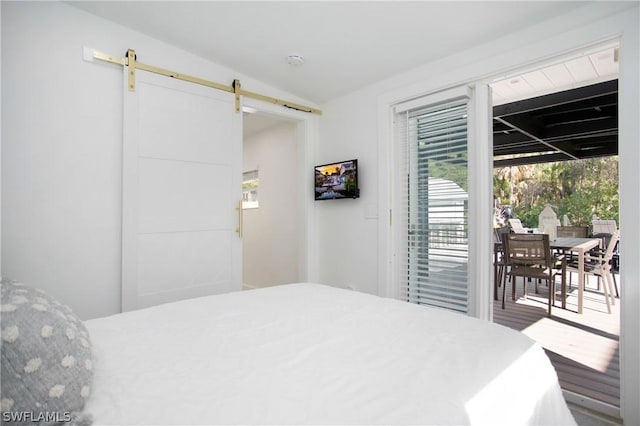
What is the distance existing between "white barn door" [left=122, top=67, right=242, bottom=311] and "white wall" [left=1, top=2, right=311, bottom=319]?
0.38 ft

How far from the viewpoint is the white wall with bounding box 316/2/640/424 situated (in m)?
1.88

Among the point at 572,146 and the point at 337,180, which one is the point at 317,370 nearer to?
the point at 337,180

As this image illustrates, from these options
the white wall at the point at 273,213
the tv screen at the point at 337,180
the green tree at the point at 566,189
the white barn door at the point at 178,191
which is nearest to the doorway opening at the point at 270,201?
the white wall at the point at 273,213

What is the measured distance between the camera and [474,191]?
265 cm

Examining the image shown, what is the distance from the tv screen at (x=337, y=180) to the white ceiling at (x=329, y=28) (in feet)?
2.98

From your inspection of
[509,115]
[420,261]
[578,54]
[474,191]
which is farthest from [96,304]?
[509,115]

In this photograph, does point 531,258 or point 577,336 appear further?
point 531,258

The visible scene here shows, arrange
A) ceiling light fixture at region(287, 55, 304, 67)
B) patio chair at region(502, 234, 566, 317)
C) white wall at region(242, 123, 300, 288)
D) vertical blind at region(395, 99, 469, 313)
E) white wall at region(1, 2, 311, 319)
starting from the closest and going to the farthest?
white wall at region(1, 2, 311, 319), vertical blind at region(395, 99, 469, 313), ceiling light fixture at region(287, 55, 304, 67), patio chair at region(502, 234, 566, 317), white wall at region(242, 123, 300, 288)

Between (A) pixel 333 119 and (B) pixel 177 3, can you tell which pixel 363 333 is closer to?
(B) pixel 177 3

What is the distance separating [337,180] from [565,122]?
3.42 m

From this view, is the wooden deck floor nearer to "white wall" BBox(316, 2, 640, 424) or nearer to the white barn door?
"white wall" BBox(316, 2, 640, 424)

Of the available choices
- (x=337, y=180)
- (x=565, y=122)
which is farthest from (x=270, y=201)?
(x=565, y=122)

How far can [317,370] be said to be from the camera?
0.97m

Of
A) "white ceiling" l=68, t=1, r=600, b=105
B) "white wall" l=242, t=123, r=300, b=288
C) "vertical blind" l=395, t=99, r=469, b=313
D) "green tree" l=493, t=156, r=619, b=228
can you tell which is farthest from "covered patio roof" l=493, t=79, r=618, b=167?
"green tree" l=493, t=156, r=619, b=228
